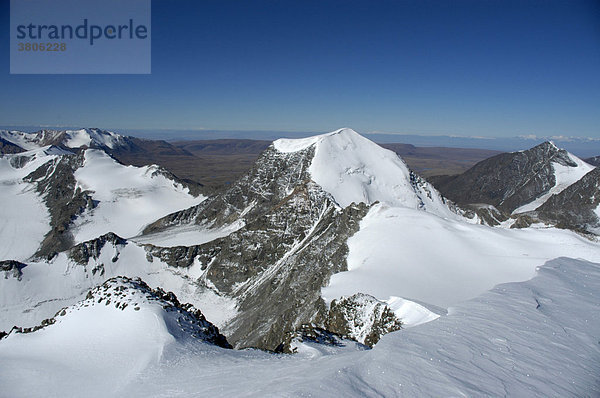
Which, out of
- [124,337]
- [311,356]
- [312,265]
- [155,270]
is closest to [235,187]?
[155,270]

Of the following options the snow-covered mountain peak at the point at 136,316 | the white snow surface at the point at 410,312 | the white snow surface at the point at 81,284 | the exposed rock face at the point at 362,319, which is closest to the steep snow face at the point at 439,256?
the exposed rock face at the point at 362,319

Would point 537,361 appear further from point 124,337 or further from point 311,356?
point 124,337

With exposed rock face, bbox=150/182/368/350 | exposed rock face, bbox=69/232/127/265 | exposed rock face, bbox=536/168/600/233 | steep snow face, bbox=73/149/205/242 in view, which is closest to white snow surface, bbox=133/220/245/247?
steep snow face, bbox=73/149/205/242

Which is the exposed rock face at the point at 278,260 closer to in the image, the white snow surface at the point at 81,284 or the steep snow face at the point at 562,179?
the white snow surface at the point at 81,284

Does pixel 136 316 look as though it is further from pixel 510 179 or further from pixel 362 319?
pixel 510 179

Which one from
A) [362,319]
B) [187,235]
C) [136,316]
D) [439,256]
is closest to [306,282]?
[439,256]

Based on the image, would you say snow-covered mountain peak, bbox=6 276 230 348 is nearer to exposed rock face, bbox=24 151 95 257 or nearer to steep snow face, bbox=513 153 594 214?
exposed rock face, bbox=24 151 95 257
